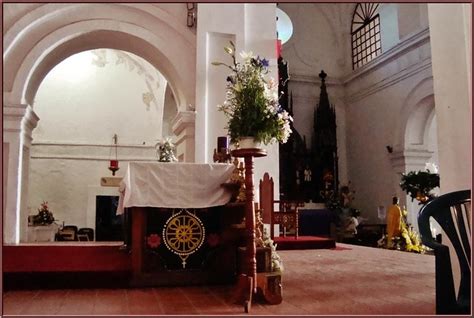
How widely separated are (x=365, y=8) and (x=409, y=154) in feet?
17.7

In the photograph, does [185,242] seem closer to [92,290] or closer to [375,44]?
[92,290]

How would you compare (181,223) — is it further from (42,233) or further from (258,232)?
(42,233)

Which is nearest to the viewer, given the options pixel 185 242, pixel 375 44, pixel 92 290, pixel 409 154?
pixel 92 290

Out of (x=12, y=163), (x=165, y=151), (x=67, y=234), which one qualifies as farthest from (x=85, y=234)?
(x=165, y=151)

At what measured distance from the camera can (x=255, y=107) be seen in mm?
3295

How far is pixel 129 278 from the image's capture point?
A: 4020 millimetres

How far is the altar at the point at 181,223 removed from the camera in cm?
401

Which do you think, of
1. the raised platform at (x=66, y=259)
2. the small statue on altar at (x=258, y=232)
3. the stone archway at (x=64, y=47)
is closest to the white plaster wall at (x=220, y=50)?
the stone archway at (x=64, y=47)

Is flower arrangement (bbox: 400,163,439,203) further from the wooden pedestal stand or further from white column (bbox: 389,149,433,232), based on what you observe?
the wooden pedestal stand

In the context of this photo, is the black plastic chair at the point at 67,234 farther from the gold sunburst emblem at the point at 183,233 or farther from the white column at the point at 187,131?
the gold sunburst emblem at the point at 183,233

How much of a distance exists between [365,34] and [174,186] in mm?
12605

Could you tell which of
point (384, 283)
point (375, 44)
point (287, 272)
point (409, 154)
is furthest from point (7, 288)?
point (375, 44)

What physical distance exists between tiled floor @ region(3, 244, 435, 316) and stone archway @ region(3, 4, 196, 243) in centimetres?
413

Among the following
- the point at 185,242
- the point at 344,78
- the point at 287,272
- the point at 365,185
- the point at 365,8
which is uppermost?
the point at 365,8
